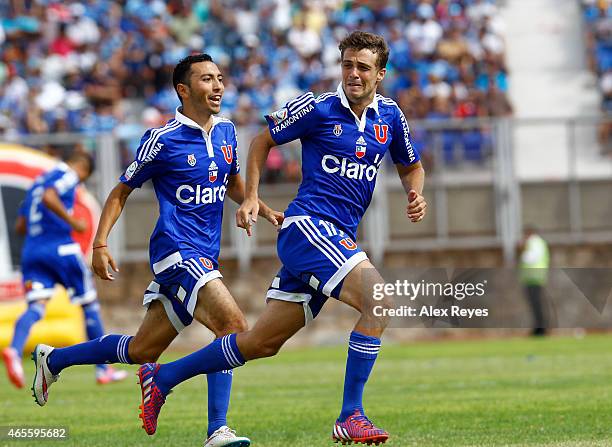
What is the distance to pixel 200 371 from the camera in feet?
26.1

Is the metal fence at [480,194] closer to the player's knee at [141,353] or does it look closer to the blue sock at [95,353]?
the blue sock at [95,353]

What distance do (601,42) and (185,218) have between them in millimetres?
19521

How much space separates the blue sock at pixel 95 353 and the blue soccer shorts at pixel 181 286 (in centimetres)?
42

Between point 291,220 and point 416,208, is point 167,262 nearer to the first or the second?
point 291,220

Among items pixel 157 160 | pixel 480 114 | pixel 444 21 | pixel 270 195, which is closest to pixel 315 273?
pixel 157 160

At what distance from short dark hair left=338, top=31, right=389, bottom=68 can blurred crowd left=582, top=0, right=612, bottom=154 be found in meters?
17.9

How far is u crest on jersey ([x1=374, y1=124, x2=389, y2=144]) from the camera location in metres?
8.16

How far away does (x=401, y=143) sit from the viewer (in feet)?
27.9

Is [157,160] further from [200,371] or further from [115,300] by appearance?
[115,300]

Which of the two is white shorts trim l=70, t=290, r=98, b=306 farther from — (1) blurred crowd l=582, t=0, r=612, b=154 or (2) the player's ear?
(1) blurred crowd l=582, t=0, r=612, b=154

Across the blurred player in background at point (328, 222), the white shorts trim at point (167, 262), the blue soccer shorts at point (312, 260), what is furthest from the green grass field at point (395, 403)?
the white shorts trim at point (167, 262)

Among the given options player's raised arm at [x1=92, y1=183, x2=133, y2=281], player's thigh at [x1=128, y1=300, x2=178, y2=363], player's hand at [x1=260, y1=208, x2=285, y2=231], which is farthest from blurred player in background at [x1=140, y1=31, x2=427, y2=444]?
player's raised arm at [x1=92, y1=183, x2=133, y2=281]

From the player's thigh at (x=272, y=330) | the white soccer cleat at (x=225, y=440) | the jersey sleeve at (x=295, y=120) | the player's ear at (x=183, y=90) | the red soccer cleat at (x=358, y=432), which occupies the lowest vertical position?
the white soccer cleat at (x=225, y=440)

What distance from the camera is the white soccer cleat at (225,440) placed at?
25.7 feet
